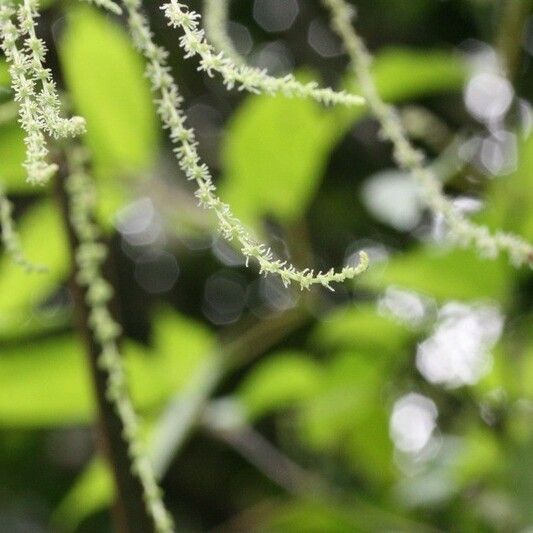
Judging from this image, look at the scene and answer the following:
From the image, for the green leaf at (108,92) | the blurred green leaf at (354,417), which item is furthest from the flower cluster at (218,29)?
the blurred green leaf at (354,417)

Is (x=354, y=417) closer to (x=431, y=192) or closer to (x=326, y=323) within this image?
(x=326, y=323)

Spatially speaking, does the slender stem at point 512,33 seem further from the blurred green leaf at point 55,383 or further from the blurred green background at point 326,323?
the blurred green leaf at point 55,383

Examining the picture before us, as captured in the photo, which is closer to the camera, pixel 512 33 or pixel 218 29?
pixel 218 29

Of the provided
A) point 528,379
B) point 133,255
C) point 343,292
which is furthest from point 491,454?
point 133,255

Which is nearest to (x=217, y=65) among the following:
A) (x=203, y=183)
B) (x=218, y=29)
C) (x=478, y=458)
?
(x=203, y=183)

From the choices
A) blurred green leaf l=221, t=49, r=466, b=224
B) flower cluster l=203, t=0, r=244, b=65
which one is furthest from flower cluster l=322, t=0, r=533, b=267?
blurred green leaf l=221, t=49, r=466, b=224

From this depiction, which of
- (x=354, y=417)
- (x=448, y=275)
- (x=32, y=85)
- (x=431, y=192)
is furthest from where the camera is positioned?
(x=354, y=417)

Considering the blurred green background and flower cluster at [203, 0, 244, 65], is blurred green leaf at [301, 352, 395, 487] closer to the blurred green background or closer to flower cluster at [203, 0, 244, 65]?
the blurred green background
